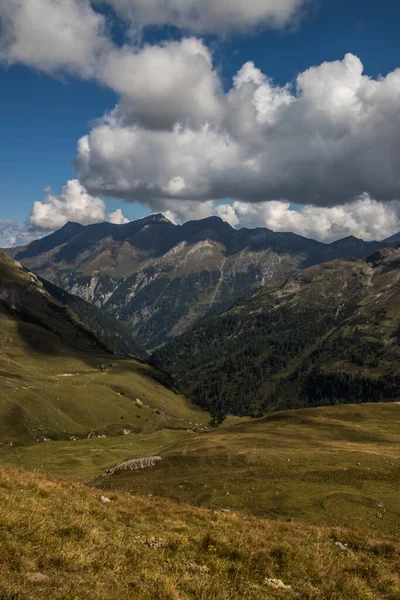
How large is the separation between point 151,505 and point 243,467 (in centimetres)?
2902

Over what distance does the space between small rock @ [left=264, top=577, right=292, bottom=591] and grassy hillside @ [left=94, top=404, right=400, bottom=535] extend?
21644mm

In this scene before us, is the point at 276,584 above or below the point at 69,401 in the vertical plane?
above

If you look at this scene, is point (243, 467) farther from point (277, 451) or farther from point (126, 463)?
point (126, 463)

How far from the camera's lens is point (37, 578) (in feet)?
34.3

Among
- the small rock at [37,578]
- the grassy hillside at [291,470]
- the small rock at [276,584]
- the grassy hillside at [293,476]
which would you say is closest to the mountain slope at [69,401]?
the grassy hillside at [291,470]

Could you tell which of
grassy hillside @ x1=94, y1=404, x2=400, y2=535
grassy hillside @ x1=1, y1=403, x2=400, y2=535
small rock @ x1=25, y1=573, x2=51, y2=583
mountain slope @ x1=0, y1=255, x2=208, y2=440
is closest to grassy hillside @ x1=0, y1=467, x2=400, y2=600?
small rock @ x1=25, y1=573, x2=51, y2=583

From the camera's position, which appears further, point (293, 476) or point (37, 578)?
point (293, 476)

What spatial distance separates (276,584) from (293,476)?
33281mm

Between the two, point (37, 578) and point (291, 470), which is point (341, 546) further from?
point (291, 470)

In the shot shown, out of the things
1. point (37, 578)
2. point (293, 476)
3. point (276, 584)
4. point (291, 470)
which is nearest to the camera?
point (37, 578)

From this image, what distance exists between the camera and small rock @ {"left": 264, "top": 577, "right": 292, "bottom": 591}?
43.8ft

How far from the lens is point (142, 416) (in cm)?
14750

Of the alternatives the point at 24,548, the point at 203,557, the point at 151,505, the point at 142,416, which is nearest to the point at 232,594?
the point at 203,557

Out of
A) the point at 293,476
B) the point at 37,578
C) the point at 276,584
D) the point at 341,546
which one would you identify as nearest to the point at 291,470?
the point at 293,476
